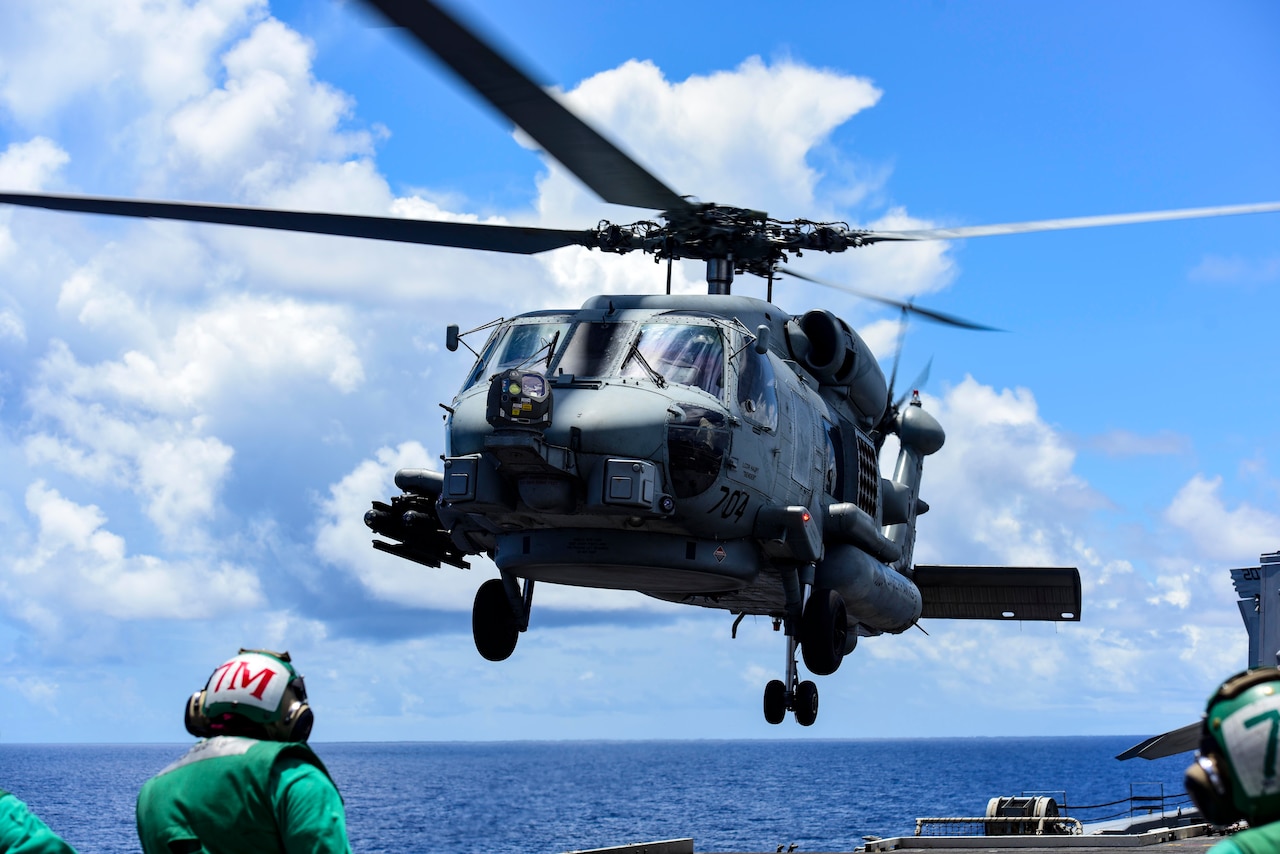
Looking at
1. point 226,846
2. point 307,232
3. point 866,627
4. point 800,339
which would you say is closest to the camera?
point 226,846

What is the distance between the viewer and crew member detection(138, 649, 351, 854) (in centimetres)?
432

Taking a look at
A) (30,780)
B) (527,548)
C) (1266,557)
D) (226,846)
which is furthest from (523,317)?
(30,780)

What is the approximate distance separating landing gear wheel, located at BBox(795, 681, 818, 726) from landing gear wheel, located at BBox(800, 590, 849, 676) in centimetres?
83

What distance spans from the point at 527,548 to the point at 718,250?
14.7ft

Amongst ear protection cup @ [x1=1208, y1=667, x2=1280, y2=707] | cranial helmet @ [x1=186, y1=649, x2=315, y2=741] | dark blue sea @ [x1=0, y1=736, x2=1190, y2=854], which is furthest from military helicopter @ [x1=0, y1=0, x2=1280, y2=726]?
dark blue sea @ [x1=0, y1=736, x2=1190, y2=854]

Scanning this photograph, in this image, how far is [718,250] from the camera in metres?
17.5

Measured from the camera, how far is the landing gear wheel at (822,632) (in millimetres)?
16375

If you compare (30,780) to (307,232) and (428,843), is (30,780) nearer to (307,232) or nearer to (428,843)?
(428,843)

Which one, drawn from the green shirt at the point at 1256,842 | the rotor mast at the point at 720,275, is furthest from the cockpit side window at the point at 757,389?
the green shirt at the point at 1256,842

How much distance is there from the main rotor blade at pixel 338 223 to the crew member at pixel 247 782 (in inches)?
451

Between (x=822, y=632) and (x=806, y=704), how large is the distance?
1457mm

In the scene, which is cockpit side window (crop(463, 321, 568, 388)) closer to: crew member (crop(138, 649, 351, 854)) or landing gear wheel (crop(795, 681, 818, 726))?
landing gear wheel (crop(795, 681, 818, 726))

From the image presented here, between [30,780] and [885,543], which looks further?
[30,780]

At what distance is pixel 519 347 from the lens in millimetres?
15312
